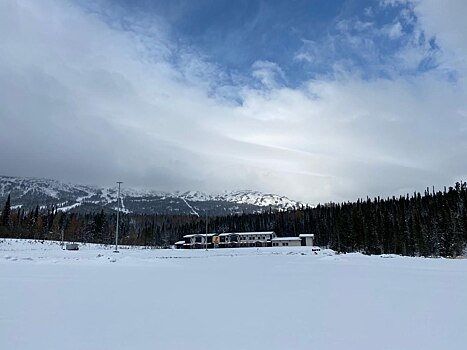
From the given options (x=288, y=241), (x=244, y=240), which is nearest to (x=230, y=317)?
(x=288, y=241)

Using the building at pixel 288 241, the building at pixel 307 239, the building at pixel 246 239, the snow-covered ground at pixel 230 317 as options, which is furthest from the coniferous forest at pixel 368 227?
the snow-covered ground at pixel 230 317

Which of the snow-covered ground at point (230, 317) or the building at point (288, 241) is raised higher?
the snow-covered ground at point (230, 317)

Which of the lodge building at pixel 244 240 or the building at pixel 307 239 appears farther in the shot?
the lodge building at pixel 244 240

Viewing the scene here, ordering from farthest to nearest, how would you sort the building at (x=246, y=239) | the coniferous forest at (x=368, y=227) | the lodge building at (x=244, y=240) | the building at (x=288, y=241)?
the building at (x=246, y=239) < the lodge building at (x=244, y=240) < the building at (x=288, y=241) < the coniferous forest at (x=368, y=227)

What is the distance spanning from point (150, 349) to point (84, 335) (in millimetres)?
1648

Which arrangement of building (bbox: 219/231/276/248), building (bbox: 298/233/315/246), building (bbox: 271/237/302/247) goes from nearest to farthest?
building (bbox: 298/233/315/246) < building (bbox: 271/237/302/247) < building (bbox: 219/231/276/248)

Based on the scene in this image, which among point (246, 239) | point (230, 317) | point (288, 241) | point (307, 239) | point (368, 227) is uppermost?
point (368, 227)

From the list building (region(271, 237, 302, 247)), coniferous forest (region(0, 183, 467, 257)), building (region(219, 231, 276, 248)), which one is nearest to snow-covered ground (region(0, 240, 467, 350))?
coniferous forest (region(0, 183, 467, 257))

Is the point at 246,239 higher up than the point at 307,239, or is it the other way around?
the point at 307,239

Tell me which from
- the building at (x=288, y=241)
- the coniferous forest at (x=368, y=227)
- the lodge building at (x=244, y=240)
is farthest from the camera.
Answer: the lodge building at (x=244, y=240)

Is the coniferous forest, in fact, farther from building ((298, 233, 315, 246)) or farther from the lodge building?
the lodge building

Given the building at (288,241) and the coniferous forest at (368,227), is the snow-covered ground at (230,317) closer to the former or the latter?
the coniferous forest at (368,227)

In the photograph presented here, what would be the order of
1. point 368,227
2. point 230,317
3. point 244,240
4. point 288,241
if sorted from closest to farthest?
point 230,317 < point 368,227 < point 288,241 < point 244,240

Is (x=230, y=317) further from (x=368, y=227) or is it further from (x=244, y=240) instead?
(x=244, y=240)
